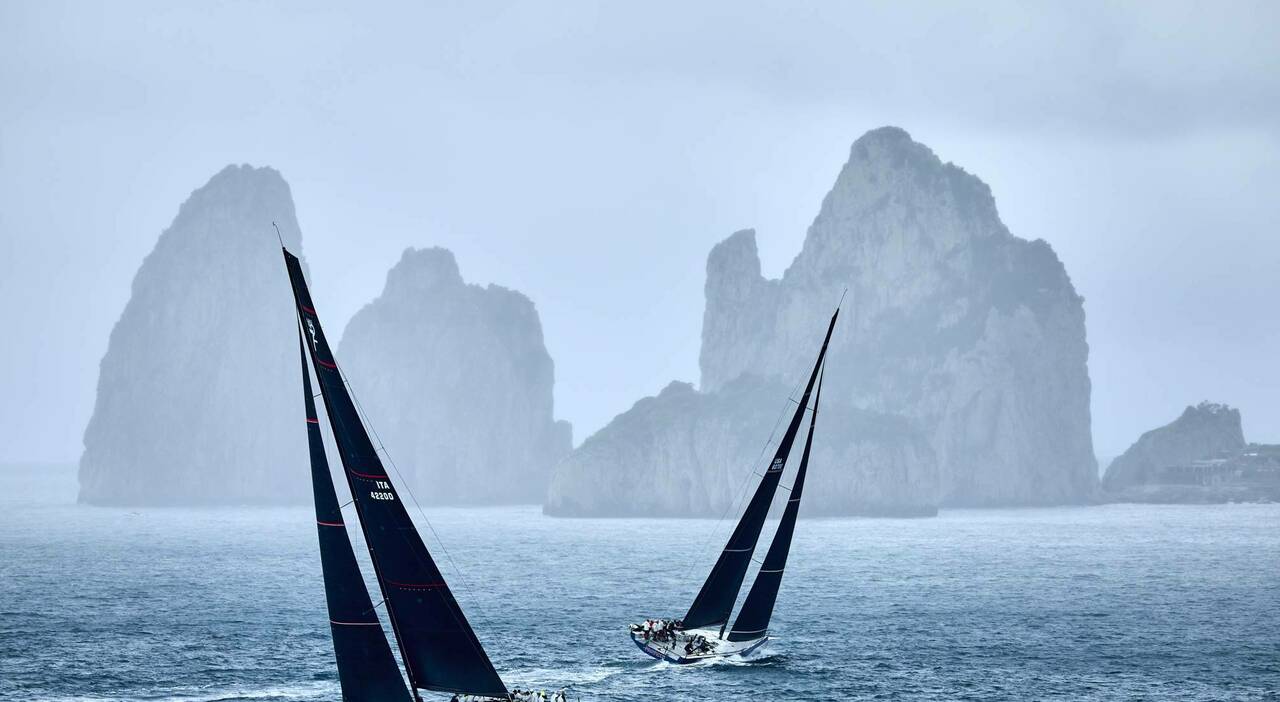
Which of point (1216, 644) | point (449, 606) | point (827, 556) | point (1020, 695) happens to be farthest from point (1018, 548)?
point (449, 606)

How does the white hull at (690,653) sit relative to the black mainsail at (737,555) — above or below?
below

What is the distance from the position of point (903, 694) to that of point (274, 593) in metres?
48.2

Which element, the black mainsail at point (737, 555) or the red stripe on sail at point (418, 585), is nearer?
the red stripe on sail at point (418, 585)

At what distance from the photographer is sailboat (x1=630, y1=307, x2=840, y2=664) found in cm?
5259

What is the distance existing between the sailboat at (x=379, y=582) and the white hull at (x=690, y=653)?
20.5 meters

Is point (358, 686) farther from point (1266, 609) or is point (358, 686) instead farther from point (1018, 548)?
point (1018, 548)

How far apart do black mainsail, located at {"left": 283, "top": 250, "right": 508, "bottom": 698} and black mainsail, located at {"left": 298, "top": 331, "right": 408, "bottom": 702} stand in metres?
0.48

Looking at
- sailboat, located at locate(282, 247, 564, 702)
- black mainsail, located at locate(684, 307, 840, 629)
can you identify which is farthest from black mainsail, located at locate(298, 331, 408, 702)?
black mainsail, located at locate(684, 307, 840, 629)

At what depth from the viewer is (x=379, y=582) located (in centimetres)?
3119

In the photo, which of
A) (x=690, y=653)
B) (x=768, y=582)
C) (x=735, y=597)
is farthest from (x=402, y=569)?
(x=768, y=582)

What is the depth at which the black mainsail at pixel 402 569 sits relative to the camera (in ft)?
98.5

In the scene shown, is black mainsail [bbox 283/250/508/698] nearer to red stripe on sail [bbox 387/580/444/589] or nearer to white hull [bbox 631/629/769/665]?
red stripe on sail [bbox 387/580/444/589]

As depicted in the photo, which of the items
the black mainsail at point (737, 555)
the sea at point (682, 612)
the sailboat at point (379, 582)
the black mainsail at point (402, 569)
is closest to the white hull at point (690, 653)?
the sea at point (682, 612)

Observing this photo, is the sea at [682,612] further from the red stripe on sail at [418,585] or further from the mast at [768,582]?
the red stripe on sail at [418,585]
